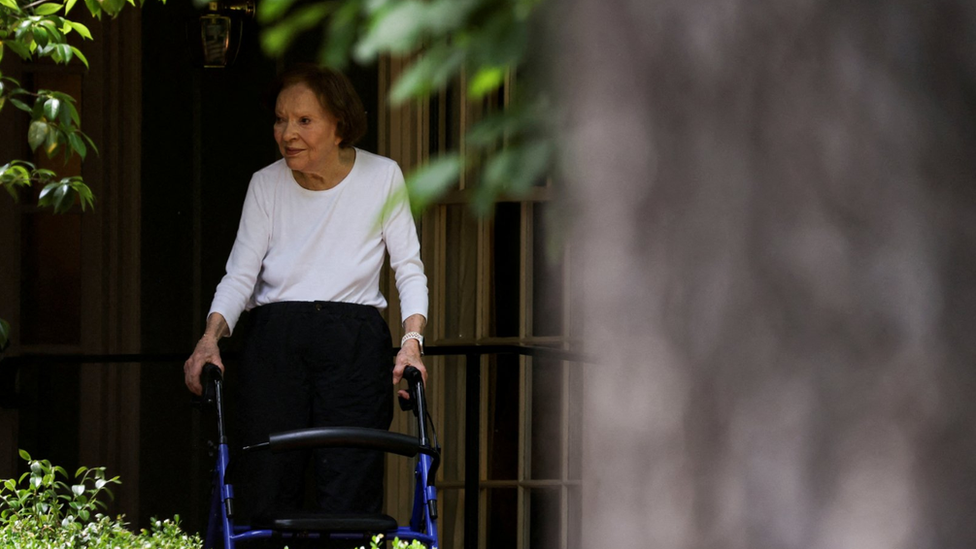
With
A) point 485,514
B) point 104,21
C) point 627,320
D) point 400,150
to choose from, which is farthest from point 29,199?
point 627,320

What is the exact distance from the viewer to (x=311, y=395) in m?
3.46

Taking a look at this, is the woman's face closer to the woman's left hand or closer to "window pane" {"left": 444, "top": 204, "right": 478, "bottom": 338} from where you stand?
the woman's left hand

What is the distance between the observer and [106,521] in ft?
10.9

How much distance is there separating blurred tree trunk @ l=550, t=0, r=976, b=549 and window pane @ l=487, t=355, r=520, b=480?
161 inches

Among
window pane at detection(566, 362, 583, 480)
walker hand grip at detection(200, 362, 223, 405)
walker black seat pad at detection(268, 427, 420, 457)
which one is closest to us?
walker black seat pad at detection(268, 427, 420, 457)

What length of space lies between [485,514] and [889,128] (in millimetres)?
4316

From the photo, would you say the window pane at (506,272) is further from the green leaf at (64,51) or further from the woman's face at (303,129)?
the green leaf at (64,51)

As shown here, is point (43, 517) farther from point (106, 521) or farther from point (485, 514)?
point (485, 514)

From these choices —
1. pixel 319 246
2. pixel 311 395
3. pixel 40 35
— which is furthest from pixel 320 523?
pixel 40 35

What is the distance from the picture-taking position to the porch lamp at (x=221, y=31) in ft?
17.0

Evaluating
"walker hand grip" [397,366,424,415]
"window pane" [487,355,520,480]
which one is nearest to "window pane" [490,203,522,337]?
"window pane" [487,355,520,480]

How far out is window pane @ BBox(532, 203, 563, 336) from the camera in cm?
486

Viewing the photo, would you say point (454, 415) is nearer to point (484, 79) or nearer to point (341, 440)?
point (341, 440)

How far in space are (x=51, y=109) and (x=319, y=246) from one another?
0.74 m
